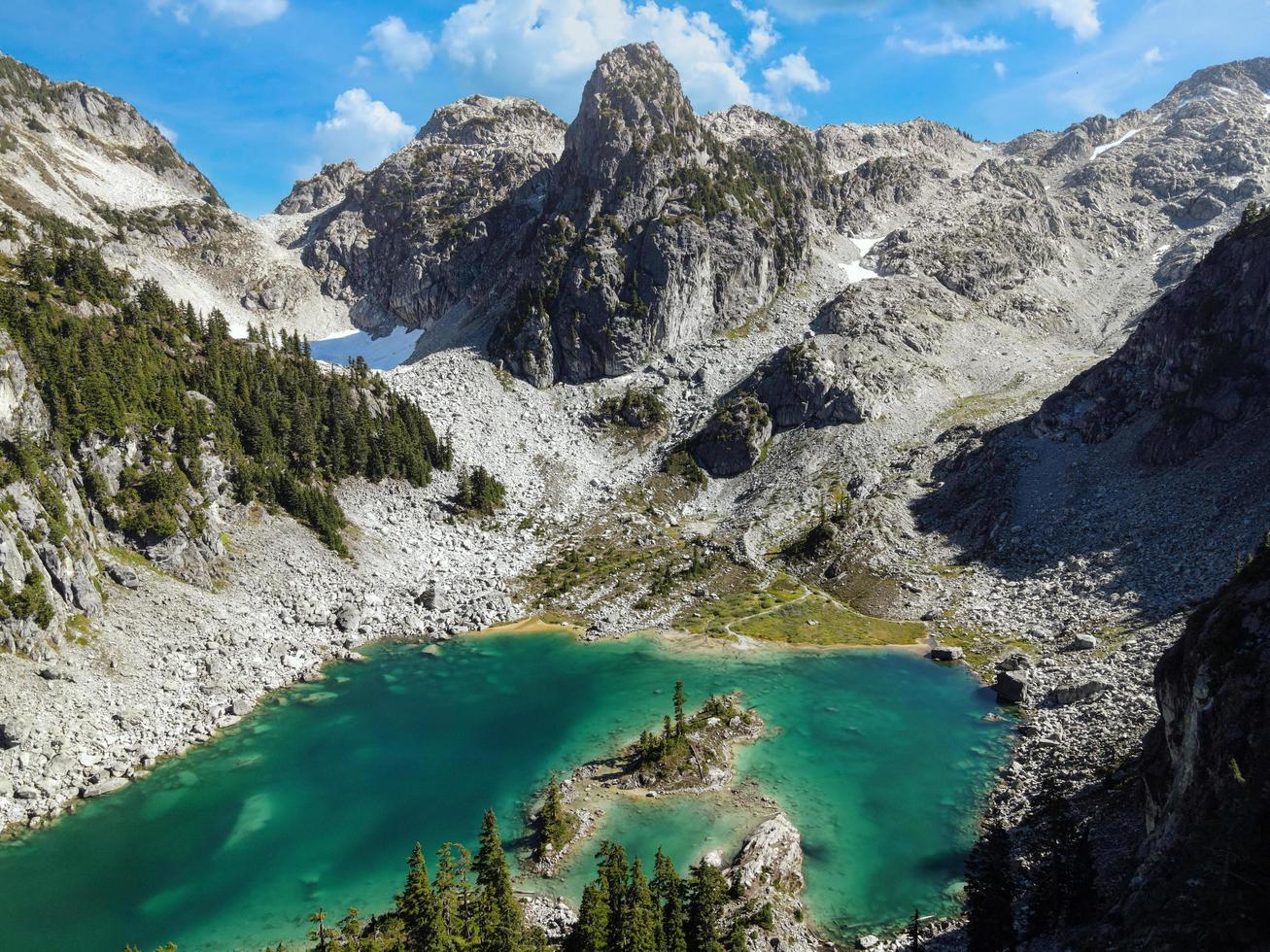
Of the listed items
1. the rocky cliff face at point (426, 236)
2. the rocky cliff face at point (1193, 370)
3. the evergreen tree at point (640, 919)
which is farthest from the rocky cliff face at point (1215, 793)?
the rocky cliff face at point (426, 236)

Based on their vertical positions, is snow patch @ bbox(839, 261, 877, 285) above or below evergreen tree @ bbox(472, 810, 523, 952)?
above

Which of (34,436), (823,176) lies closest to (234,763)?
(34,436)

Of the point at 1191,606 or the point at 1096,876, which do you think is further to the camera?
the point at 1191,606

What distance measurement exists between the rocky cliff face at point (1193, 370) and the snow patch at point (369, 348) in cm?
13249

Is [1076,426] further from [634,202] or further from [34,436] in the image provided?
[34,436]

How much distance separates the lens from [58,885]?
122ft

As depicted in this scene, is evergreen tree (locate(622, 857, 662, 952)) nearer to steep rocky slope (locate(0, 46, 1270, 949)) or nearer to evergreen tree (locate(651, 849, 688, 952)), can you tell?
evergreen tree (locate(651, 849, 688, 952))

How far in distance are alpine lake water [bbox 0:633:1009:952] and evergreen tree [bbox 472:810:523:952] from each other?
6.99 metres

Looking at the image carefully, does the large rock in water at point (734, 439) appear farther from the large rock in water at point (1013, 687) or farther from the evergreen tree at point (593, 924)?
the evergreen tree at point (593, 924)

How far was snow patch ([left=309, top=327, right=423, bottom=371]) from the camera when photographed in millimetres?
161500

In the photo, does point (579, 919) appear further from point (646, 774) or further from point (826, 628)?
point (826, 628)

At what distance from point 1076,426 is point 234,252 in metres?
186

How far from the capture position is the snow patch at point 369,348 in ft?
530

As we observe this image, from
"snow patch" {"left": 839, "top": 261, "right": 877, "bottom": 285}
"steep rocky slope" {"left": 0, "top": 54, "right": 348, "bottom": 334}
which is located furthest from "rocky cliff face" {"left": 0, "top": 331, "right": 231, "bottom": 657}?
"snow patch" {"left": 839, "top": 261, "right": 877, "bottom": 285}
